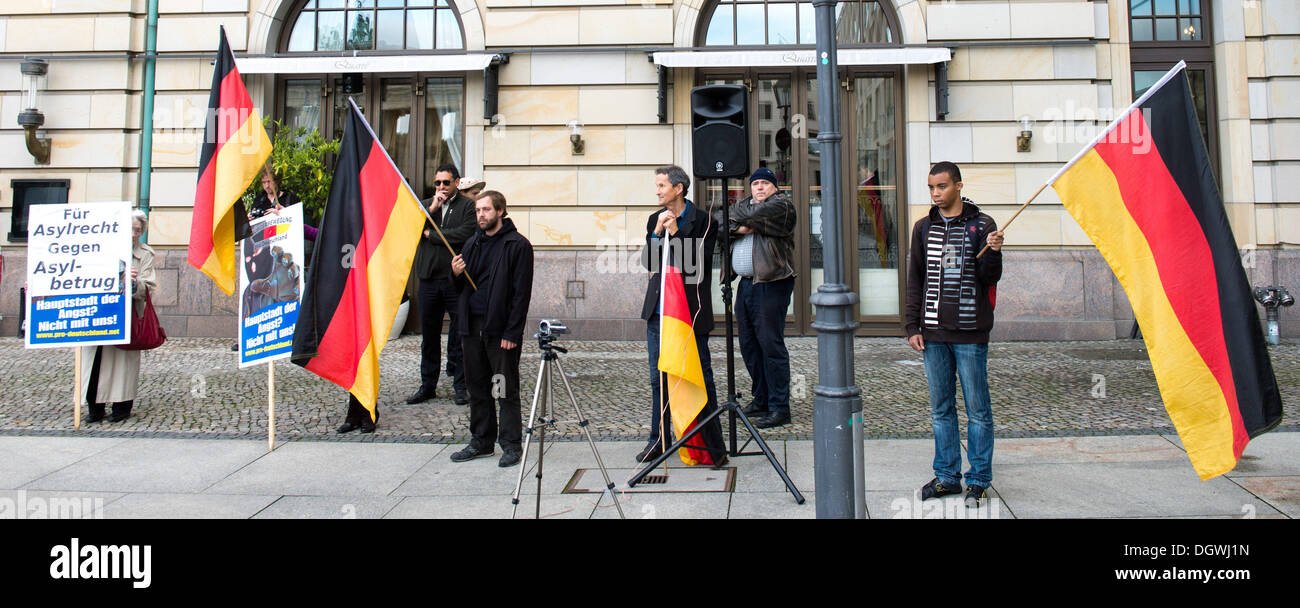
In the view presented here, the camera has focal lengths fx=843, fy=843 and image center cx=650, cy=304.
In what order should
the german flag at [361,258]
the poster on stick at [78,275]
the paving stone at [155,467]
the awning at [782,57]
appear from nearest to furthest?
the paving stone at [155,467] → the german flag at [361,258] → the poster on stick at [78,275] → the awning at [782,57]

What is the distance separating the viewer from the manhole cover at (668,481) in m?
5.14

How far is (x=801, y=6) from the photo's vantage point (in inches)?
489

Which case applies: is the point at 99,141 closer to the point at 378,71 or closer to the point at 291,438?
the point at 378,71

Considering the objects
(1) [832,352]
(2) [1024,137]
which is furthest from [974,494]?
(2) [1024,137]

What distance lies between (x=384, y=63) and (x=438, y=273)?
Result: 5559mm

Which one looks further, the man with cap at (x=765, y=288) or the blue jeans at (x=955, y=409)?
the man with cap at (x=765, y=288)

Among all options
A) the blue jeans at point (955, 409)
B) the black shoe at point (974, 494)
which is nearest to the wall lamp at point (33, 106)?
the blue jeans at point (955, 409)

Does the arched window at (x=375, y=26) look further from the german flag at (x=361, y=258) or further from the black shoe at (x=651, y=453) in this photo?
the black shoe at (x=651, y=453)

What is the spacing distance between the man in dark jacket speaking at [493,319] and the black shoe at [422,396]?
1996 millimetres

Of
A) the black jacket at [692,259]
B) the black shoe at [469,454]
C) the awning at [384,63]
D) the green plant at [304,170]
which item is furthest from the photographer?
the awning at [384,63]

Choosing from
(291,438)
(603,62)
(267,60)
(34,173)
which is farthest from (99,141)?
(291,438)

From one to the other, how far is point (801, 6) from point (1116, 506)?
953 centimetres

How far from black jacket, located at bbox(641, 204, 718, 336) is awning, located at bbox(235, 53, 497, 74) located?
23.7ft
